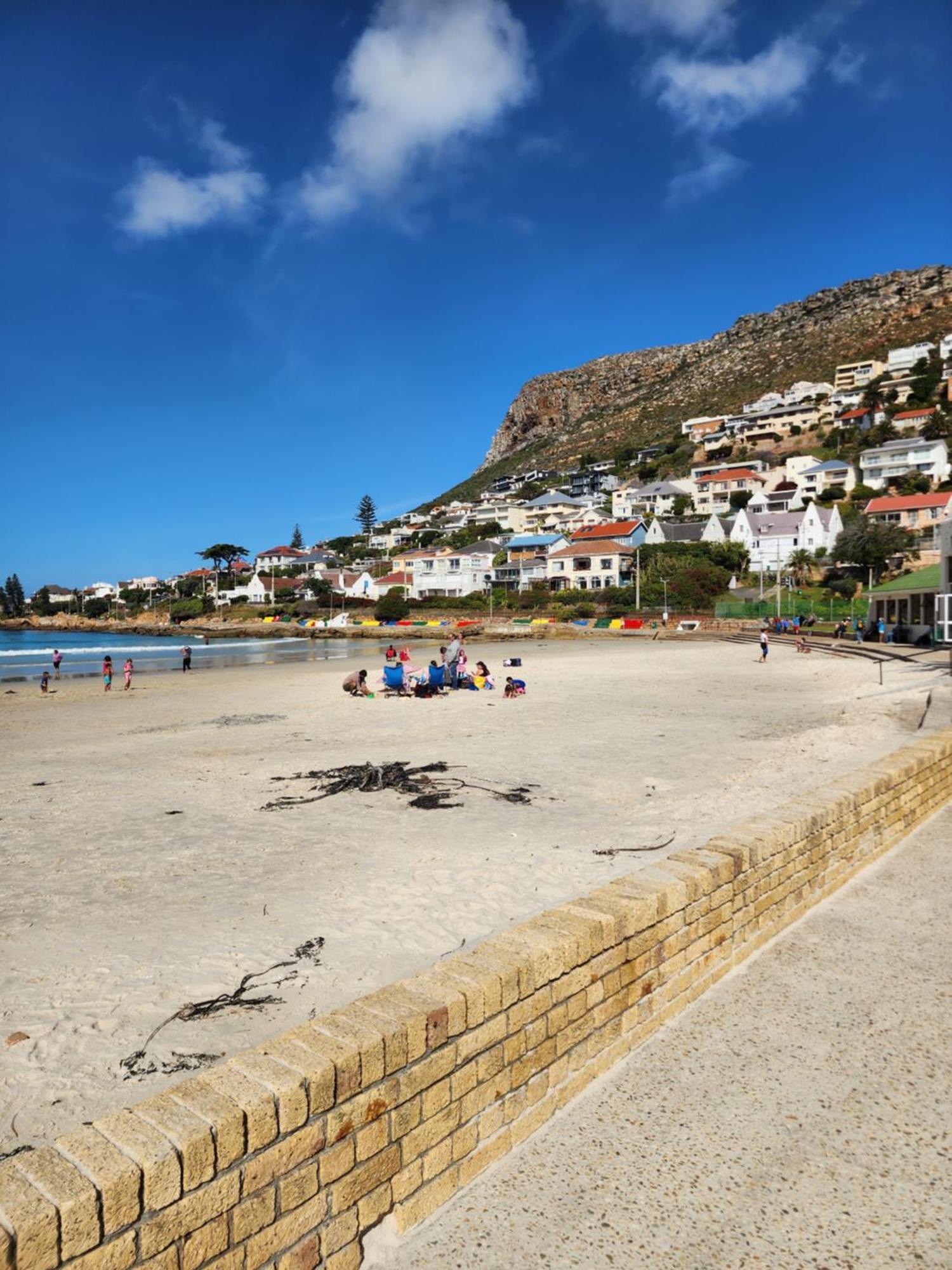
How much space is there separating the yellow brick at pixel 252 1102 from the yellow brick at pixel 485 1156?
43.5 inches

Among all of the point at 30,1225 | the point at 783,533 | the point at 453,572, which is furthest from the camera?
the point at 453,572

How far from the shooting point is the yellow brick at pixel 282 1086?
2.43 m

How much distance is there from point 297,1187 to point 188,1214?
0.41 meters

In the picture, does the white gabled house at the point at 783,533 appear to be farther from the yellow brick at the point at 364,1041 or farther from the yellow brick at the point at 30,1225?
the yellow brick at the point at 30,1225

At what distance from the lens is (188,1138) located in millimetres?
2215

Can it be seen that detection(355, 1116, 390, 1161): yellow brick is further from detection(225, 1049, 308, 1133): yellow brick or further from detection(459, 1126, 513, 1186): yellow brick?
detection(459, 1126, 513, 1186): yellow brick

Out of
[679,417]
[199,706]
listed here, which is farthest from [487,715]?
[679,417]

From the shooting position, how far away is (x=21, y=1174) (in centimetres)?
206

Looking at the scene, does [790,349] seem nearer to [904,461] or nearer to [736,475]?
[736,475]

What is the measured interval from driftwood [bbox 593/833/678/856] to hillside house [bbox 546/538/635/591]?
76755 millimetres

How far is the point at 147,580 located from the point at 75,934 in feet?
671

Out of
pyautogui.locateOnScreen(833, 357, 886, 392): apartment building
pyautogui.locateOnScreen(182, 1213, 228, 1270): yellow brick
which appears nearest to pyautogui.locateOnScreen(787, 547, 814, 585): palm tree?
pyautogui.locateOnScreen(833, 357, 886, 392): apartment building

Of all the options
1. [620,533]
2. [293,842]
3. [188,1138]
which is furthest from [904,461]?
[188,1138]

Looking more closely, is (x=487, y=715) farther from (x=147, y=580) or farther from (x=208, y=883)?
(x=147, y=580)
